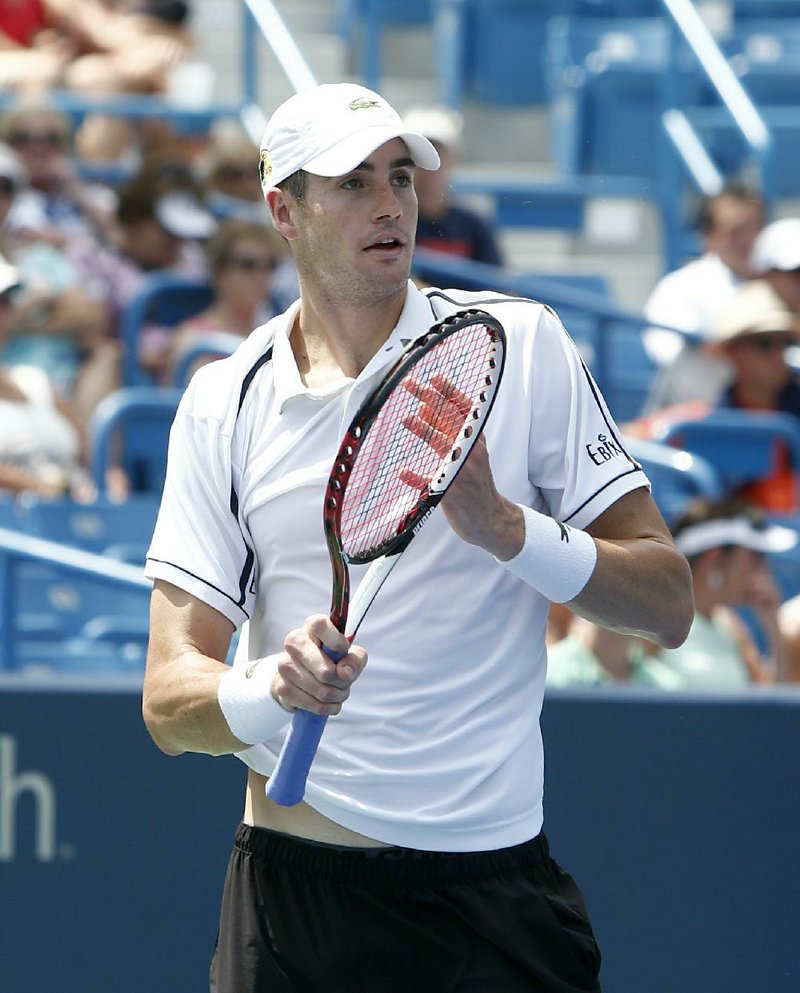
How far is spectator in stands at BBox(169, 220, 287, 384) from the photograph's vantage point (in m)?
6.20

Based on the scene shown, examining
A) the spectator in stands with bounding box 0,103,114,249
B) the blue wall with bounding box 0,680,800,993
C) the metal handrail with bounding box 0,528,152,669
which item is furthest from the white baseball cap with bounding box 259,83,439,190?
the spectator in stands with bounding box 0,103,114,249

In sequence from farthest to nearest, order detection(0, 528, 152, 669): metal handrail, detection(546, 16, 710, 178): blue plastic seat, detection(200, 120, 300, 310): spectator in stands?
detection(546, 16, 710, 178): blue plastic seat, detection(200, 120, 300, 310): spectator in stands, detection(0, 528, 152, 669): metal handrail

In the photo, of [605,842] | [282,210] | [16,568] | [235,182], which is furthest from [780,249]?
[282,210]

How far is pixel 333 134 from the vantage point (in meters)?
2.47

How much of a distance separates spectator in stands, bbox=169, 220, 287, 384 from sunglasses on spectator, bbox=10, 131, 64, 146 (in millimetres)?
1276

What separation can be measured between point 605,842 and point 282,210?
5.68ft

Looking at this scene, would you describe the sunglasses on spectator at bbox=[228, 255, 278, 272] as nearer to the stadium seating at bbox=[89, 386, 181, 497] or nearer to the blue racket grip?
the stadium seating at bbox=[89, 386, 181, 497]

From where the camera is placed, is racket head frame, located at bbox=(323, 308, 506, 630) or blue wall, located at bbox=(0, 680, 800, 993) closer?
racket head frame, located at bbox=(323, 308, 506, 630)

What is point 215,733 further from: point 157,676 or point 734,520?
point 734,520

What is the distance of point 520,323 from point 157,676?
0.70m

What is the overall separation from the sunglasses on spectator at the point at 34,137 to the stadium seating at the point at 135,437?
1.78 m

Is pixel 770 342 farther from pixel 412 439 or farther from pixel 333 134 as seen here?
pixel 412 439

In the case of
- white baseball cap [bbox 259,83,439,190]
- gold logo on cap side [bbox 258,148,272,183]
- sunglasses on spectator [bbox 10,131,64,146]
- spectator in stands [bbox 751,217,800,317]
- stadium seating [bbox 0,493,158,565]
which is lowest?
stadium seating [bbox 0,493,158,565]

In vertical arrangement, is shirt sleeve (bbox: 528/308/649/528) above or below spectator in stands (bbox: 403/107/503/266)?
below
